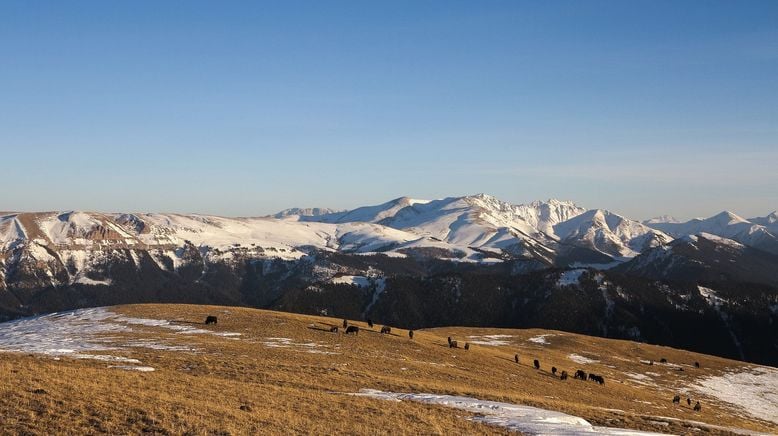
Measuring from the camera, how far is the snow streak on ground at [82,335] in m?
48.9

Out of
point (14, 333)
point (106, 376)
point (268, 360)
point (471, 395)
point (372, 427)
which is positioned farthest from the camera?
point (14, 333)

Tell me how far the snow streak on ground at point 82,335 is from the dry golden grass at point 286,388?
7.86 ft

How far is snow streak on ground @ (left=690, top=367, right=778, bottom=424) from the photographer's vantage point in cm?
6975

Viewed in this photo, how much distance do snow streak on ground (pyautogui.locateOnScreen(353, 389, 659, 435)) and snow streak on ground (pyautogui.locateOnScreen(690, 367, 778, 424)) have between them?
41.5 meters

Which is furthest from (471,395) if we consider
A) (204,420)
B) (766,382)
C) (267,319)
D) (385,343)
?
(766,382)

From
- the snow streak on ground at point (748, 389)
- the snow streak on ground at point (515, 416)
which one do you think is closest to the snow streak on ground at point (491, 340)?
the snow streak on ground at point (748, 389)

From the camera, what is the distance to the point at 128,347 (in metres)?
53.1

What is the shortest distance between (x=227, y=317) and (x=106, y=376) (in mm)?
48818

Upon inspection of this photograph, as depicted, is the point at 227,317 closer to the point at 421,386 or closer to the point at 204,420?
the point at 421,386

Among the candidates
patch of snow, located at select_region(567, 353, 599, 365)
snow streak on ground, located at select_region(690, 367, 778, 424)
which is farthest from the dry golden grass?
patch of snow, located at select_region(567, 353, 599, 365)

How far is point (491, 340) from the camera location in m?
108

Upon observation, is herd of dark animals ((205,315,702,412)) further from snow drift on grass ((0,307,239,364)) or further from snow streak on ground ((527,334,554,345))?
snow streak on ground ((527,334,554,345))

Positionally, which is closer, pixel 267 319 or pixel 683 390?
pixel 683 390

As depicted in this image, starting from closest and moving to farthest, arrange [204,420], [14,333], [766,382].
Result: [204,420] < [14,333] < [766,382]
